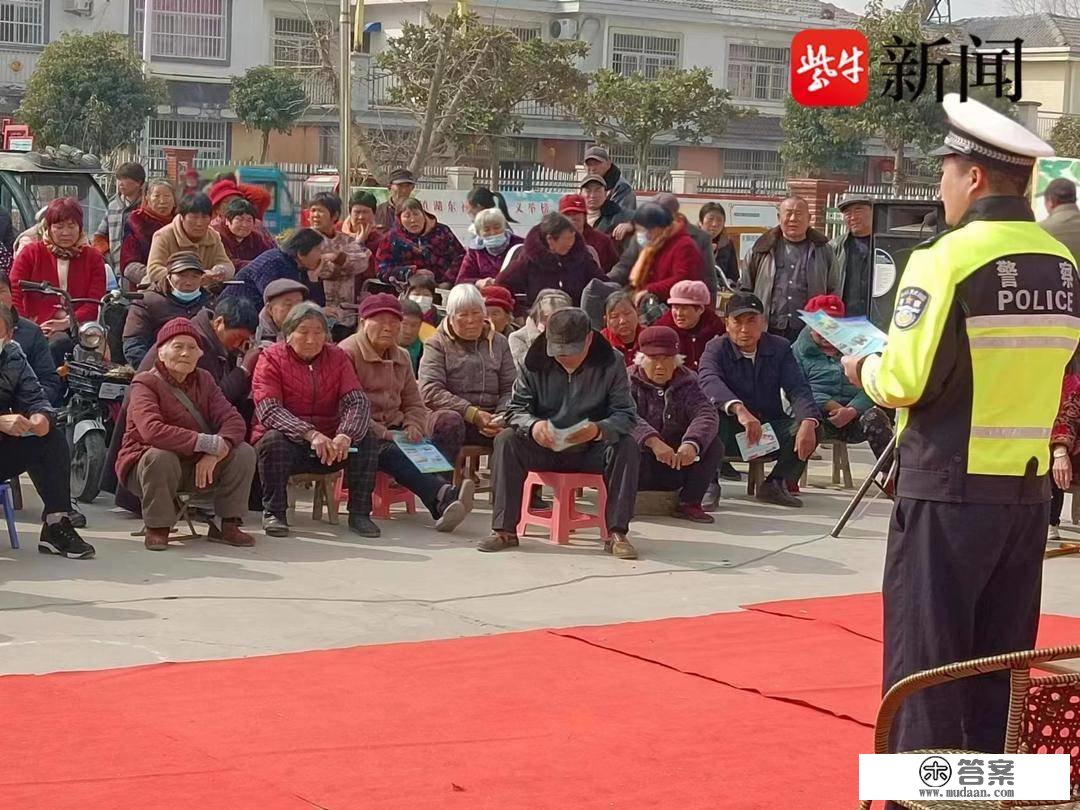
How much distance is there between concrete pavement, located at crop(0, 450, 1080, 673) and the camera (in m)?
6.68

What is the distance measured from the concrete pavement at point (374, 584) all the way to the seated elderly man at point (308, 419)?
22cm

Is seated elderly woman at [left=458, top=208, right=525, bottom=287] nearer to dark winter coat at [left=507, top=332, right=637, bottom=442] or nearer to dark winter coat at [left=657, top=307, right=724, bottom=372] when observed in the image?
dark winter coat at [left=657, top=307, right=724, bottom=372]

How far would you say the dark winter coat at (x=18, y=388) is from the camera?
8.00 m

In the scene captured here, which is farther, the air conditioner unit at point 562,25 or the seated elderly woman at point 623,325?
the air conditioner unit at point 562,25

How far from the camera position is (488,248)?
38.1 feet

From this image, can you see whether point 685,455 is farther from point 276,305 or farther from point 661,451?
point 276,305

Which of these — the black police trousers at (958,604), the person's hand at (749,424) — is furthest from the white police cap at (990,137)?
the person's hand at (749,424)

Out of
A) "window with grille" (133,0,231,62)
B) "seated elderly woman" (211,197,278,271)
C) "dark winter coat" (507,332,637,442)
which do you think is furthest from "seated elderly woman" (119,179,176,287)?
"window with grille" (133,0,231,62)

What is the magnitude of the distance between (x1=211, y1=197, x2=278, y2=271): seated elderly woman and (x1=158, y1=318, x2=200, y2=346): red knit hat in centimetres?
275

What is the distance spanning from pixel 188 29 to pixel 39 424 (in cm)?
3853

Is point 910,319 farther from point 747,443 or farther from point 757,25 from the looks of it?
point 757,25

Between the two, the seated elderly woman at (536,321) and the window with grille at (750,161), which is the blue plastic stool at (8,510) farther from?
the window with grille at (750,161)

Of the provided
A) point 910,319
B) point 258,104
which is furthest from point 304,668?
point 258,104

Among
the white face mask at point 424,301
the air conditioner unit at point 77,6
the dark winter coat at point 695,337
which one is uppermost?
the air conditioner unit at point 77,6
